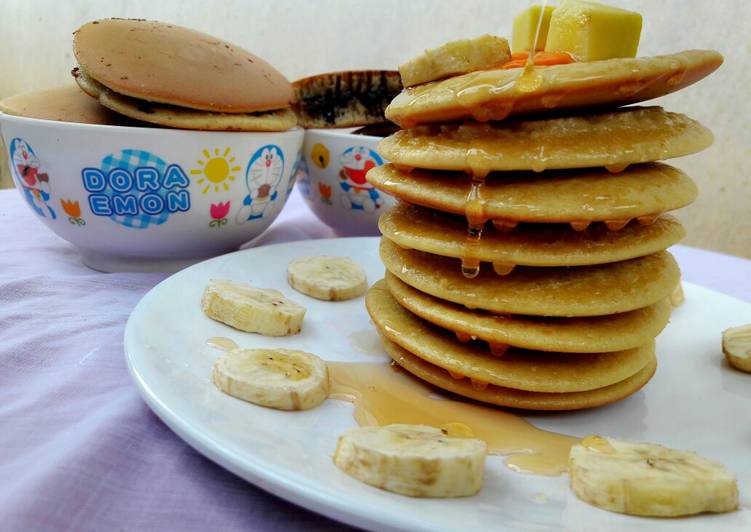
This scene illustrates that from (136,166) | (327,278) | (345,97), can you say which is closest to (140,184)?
(136,166)

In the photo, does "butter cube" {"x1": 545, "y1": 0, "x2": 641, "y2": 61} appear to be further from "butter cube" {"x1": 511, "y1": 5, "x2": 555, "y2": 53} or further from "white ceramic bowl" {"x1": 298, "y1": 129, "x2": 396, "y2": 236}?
"white ceramic bowl" {"x1": 298, "y1": 129, "x2": 396, "y2": 236}

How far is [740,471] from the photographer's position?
771 millimetres

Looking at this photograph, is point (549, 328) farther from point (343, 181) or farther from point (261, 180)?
point (343, 181)

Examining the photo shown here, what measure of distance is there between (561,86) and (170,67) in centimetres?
82

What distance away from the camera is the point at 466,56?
0.91 meters

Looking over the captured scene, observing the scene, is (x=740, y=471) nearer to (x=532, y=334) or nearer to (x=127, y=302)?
(x=532, y=334)

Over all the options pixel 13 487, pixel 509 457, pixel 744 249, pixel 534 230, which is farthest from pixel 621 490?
pixel 744 249

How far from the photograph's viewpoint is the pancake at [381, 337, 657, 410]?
89cm

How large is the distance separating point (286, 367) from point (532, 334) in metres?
0.34

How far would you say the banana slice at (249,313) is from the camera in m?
1.04

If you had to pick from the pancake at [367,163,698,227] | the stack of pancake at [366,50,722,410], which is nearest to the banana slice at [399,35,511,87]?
the stack of pancake at [366,50,722,410]

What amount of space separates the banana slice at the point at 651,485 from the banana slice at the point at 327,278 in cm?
64

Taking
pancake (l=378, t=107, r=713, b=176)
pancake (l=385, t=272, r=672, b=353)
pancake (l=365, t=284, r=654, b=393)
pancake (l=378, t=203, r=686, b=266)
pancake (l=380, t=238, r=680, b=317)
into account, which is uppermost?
pancake (l=378, t=107, r=713, b=176)

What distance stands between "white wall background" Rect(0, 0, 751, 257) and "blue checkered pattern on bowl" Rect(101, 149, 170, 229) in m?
2.22
